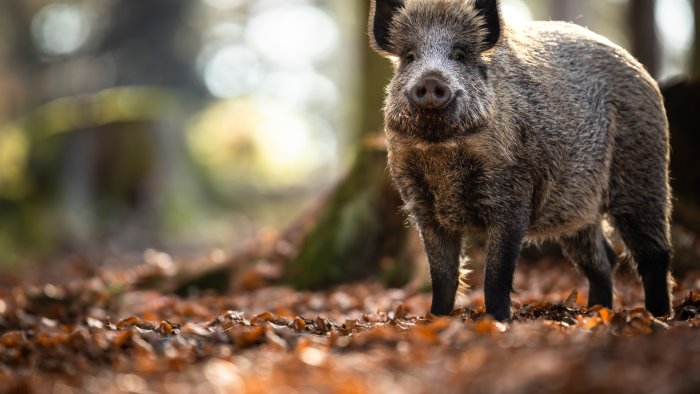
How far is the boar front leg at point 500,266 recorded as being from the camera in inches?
216

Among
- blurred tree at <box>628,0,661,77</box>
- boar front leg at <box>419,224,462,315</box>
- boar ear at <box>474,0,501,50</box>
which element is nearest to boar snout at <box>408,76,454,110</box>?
boar ear at <box>474,0,501,50</box>

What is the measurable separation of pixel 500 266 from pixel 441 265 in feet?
1.57

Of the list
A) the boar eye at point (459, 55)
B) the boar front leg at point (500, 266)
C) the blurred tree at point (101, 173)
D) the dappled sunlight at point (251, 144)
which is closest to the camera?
the boar front leg at point (500, 266)

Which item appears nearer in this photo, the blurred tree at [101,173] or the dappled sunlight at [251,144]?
the blurred tree at [101,173]

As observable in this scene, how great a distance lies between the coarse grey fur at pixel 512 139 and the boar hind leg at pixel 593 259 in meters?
0.02

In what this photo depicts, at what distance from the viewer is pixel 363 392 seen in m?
3.08

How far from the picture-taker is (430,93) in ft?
17.1

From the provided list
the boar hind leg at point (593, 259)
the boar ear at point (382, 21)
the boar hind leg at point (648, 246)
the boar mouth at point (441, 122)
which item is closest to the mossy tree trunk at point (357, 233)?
the boar hind leg at point (593, 259)

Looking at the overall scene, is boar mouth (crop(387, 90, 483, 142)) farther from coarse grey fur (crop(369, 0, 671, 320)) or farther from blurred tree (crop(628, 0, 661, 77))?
blurred tree (crop(628, 0, 661, 77))

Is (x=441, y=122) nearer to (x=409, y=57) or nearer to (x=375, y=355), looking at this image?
(x=409, y=57)

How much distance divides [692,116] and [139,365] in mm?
6772

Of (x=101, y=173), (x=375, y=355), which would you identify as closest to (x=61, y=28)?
(x=101, y=173)

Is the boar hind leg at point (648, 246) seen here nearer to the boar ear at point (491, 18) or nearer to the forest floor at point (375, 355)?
the forest floor at point (375, 355)

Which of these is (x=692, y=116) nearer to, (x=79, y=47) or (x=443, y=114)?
(x=443, y=114)
